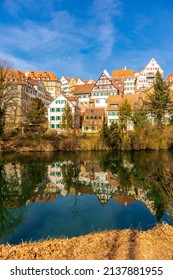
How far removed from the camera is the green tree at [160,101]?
49.8 metres

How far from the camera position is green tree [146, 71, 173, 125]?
49.8 meters

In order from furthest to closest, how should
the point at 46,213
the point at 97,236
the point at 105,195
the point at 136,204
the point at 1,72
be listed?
the point at 1,72 < the point at 105,195 < the point at 136,204 < the point at 46,213 < the point at 97,236

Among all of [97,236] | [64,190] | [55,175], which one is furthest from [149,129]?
[97,236]

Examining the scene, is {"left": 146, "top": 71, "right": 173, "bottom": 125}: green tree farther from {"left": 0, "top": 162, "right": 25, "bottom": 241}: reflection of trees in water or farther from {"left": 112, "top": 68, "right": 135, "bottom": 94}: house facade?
{"left": 0, "top": 162, "right": 25, "bottom": 241}: reflection of trees in water

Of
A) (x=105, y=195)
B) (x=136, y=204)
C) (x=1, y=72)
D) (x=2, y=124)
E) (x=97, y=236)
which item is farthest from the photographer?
(x=2, y=124)

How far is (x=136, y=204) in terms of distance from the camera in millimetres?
13094

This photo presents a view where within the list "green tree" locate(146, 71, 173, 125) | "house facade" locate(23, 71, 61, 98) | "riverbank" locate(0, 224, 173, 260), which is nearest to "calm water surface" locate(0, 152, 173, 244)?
"riverbank" locate(0, 224, 173, 260)

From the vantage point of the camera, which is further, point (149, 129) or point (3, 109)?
point (149, 129)

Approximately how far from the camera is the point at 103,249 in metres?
6.01

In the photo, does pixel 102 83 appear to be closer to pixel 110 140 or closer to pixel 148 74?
pixel 148 74

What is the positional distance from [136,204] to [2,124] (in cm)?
3104

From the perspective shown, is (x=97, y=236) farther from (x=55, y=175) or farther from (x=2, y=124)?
(x=2, y=124)

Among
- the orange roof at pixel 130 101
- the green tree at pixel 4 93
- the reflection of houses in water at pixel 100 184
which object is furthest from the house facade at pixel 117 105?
the reflection of houses in water at pixel 100 184
